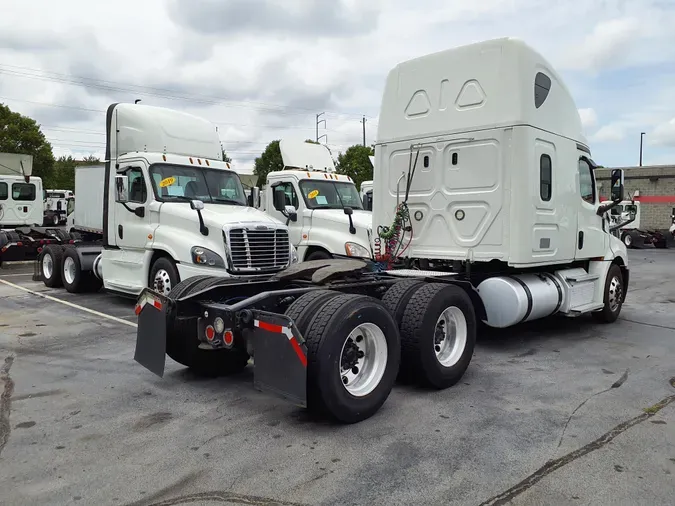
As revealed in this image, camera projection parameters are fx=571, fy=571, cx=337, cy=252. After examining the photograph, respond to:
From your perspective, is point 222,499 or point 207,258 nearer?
point 222,499

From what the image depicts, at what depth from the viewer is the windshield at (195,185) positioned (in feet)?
32.0

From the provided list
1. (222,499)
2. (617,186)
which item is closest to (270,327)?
(222,499)

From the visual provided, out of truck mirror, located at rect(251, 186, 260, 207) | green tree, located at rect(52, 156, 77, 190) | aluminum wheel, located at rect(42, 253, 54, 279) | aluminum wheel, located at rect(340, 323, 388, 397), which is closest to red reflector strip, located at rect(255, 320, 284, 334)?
aluminum wheel, located at rect(340, 323, 388, 397)

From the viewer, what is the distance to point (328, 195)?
40.6 ft

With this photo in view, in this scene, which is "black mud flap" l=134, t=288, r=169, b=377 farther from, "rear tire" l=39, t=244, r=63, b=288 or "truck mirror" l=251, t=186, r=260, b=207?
"rear tire" l=39, t=244, r=63, b=288

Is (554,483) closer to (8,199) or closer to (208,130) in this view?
(208,130)

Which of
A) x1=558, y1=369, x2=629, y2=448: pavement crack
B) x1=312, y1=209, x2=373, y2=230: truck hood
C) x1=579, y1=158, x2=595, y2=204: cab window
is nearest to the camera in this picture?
x1=558, y1=369, x2=629, y2=448: pavement crack

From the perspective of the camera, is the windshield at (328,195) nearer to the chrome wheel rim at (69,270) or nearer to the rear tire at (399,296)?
the chrome wheel rim at (69,270)

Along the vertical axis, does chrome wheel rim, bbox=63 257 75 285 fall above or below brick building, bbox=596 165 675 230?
below

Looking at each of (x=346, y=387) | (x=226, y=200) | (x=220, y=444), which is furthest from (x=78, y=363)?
(x=226, y=200)

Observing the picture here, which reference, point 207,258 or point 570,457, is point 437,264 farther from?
point 570,457

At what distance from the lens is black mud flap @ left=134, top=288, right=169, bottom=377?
4961 millimetres

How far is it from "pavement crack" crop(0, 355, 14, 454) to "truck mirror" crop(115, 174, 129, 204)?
3.57 m

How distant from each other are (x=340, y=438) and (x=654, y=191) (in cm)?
3775
